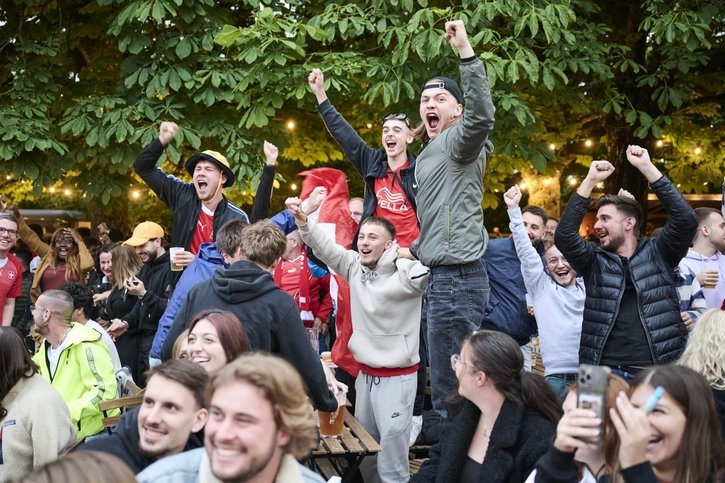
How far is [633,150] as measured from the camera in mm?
5059

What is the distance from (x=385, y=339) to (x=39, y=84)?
6.47 meters

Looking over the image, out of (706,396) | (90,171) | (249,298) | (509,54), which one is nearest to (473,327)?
(249,298)

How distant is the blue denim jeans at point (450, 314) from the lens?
5023 millimetres

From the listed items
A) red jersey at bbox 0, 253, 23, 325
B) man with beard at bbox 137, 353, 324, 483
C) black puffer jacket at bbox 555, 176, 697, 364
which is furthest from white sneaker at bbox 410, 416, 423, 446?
red jersey at bbox 0, 253, 23, 325

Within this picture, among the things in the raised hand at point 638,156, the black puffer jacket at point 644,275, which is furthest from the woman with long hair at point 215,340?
the raised hand at point 638,156

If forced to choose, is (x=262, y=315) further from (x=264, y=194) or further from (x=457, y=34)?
(x=264, y=194)

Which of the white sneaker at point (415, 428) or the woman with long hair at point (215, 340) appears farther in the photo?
the white sneaker at point (415, 428)

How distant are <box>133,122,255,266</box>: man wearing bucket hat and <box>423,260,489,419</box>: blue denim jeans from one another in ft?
7.76

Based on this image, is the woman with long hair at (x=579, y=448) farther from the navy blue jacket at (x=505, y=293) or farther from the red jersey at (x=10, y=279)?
the red jersey at (x=10, y=279)

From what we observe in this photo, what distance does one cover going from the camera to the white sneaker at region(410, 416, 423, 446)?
21.0ft

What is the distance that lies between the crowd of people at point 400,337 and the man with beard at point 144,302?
20 millimetres

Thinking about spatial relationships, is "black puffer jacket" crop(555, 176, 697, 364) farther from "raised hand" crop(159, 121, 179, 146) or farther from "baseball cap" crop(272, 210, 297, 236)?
"raised hand" crop(159, 121, 179, 146)

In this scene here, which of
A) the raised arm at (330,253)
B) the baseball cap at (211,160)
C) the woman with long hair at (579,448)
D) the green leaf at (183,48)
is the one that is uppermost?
the green leaf at (183,48)

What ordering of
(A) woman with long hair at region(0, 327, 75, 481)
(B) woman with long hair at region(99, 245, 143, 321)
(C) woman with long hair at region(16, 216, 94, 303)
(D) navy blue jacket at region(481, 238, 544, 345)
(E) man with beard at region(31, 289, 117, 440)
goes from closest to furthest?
(A) woman with long hair at region(0, 327, 75, 481), (E) man with beard at region(31, 289, 117, 440), (D) navy blue jacket at region(481, 238, 544, 345), (B) woman with long hair at region(99, 245, 143, 321), (C) woman with long hair at region(16, 216, 94, 303)
